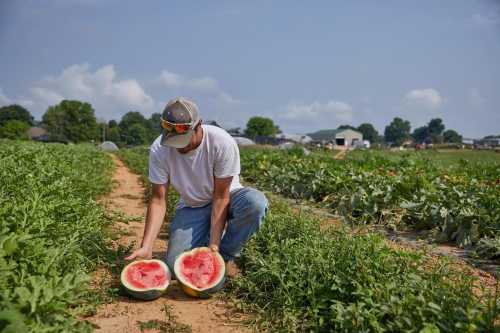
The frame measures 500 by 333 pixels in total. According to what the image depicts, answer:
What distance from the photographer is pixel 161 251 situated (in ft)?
15.3

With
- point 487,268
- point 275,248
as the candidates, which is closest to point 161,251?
point 275,248

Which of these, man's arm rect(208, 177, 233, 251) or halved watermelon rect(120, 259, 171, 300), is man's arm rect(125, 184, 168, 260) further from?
man's arm rect(208, 177, 233, 251)

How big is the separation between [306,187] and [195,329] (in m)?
6.04

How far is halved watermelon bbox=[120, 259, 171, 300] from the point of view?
3264mm

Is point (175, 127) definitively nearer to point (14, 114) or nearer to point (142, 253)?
point (142, 253)

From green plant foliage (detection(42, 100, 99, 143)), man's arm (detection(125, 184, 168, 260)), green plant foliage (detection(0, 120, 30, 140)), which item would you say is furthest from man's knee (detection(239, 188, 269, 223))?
green plant foliage (detection(42, 100, 99, 143))

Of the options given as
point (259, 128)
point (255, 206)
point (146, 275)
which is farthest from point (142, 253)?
point (259, 128)

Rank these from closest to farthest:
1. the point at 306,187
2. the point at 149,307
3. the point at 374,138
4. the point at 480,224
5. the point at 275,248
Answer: the point at 149,307, the point at 275,248, the point at 480,224, the point at 306,187, the point at 374,138

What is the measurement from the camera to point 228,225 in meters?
3.99

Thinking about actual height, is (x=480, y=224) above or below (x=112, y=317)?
above

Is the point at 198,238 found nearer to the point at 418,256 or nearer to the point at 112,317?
the point at 112,317

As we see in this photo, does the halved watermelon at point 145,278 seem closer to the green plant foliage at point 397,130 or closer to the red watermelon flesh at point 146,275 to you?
the red watermelon flesh at point 146,275

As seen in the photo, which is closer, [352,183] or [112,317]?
[112,317]

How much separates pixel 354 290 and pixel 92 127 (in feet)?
246
